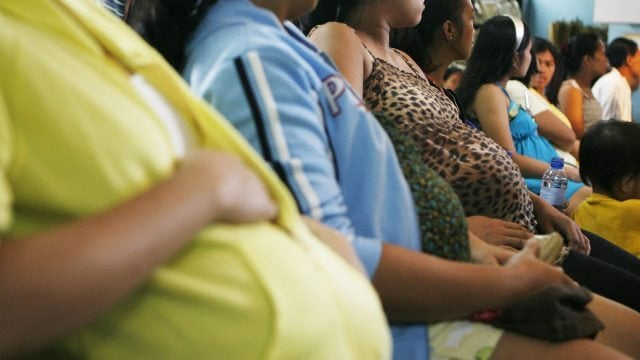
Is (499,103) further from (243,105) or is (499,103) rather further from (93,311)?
(93,311)

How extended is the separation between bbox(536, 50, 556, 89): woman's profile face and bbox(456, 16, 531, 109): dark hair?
1.34m

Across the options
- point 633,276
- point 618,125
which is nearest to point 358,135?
point 633,276

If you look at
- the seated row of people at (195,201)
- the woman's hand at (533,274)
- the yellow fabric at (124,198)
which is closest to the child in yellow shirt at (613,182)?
the woman's hand at (533,274)

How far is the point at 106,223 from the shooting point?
55 cm

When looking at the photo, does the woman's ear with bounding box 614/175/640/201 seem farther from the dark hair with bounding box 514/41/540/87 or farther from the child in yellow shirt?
the dark hair with bounding box 514/41/540/87

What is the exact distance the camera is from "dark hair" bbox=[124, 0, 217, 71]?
1.03m

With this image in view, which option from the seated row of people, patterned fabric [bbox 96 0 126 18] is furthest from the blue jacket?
patterned fabric [bbox 96 0 126 18]

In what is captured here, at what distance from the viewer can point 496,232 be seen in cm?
140

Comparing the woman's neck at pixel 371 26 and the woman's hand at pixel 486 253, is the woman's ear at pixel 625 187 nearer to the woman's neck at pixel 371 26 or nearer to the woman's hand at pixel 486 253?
the woman's neck at pixel 371 26

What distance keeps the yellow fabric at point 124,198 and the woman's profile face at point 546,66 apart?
3940 mm

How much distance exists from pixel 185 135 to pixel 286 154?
0.22 m

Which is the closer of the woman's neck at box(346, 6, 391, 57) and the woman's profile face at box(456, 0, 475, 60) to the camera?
the woman's neck at box(346, 6, 391, 57)

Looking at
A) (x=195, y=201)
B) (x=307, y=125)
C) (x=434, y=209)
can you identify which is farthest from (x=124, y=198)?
(x=434, y=209)

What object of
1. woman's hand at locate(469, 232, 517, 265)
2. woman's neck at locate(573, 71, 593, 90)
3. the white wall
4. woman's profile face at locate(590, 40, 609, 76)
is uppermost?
woman's hand at locate(469, 232, 517, 265)
